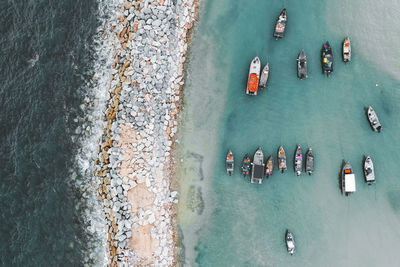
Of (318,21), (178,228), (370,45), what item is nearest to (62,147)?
(178,228)

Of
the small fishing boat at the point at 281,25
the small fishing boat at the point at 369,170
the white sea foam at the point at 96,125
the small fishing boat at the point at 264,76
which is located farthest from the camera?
the white sea foam at the point at 96,125

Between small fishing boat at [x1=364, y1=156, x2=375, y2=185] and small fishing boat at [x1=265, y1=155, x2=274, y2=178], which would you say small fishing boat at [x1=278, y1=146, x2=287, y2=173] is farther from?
small fishing boat at [x1=364, y1=156, x2=375, y2=185]

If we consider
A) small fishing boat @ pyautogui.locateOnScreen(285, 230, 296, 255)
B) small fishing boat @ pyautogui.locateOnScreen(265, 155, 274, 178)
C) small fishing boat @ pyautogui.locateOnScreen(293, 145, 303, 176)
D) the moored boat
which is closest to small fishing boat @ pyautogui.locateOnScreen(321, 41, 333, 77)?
the moored boat

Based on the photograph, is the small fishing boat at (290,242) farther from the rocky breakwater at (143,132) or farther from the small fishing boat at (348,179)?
the rocky breakwater at (143,132)

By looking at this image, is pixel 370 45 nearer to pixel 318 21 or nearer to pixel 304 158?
pixel 318 21

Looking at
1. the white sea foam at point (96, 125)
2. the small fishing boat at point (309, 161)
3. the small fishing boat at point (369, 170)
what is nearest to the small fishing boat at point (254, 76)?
the small fishing boat at point (309, 161)

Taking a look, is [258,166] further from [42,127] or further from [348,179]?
[42,127]
